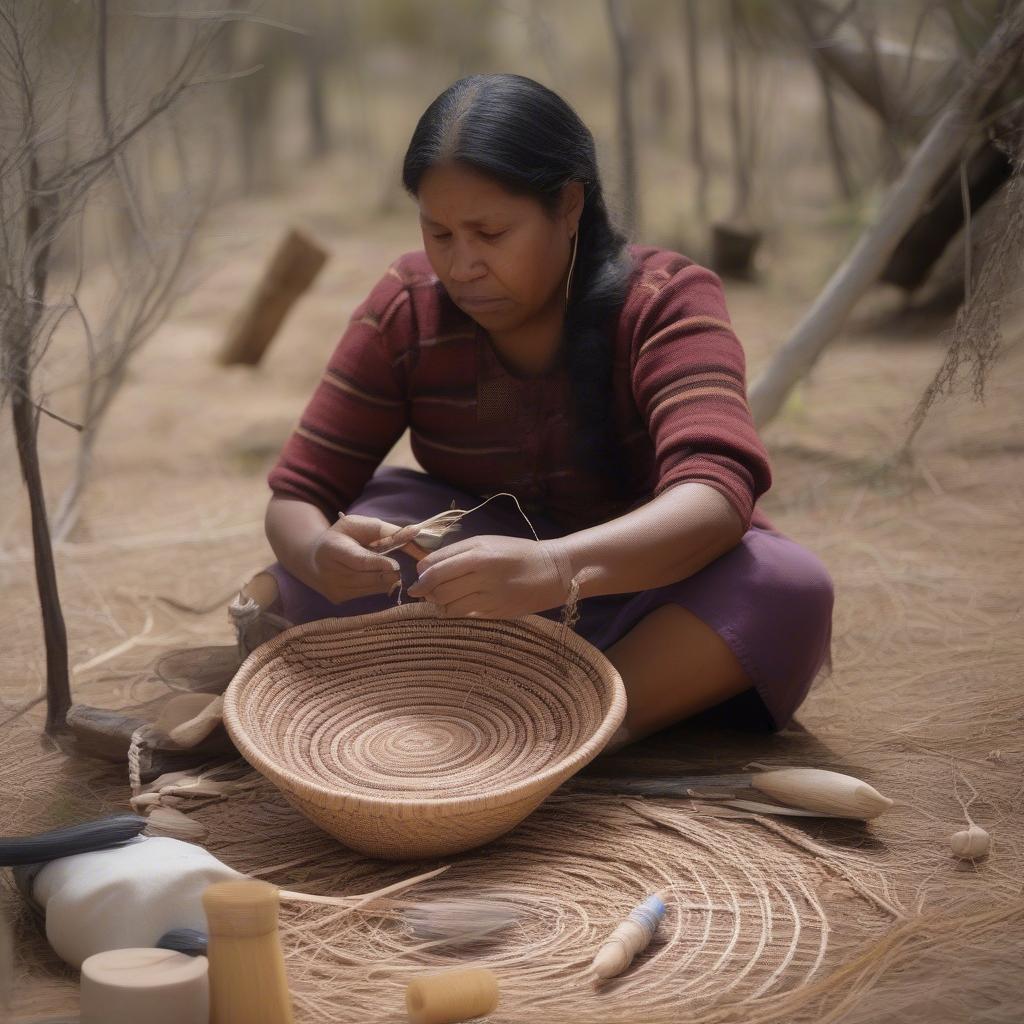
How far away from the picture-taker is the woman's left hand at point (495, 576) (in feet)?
6.20

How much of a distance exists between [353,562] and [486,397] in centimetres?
43

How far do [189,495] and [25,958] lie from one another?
8.17ft

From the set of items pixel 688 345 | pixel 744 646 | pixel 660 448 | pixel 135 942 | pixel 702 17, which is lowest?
pixel 135 942

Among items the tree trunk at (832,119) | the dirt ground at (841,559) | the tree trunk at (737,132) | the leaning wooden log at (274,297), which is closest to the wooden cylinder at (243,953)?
the dirt ground at (841,559)

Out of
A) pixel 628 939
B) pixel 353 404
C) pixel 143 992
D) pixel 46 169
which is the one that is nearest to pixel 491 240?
pixel 353 404

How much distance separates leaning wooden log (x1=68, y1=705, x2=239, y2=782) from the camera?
218 centimetres

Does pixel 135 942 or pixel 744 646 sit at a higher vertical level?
pixel 744 646

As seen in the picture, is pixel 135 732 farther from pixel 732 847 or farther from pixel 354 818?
pixel 732 847

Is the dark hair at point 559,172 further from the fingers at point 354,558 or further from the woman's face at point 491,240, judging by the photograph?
the fingers at point 354,558

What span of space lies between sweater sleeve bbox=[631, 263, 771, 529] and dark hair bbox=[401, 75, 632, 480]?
72 millimetres

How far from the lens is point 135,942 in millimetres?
1568

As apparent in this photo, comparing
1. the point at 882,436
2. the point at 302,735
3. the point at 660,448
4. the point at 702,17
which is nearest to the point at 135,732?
the point at 302,735

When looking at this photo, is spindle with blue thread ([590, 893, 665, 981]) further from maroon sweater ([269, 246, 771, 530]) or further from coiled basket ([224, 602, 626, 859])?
maroon sweater ([269, 246, 771, 530])

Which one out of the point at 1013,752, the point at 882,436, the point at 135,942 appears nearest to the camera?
the point at 135,942
